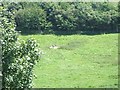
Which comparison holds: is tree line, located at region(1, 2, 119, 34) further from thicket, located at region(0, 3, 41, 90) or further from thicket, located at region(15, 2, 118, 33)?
thicket, located at region(0, 3, 41, 90)

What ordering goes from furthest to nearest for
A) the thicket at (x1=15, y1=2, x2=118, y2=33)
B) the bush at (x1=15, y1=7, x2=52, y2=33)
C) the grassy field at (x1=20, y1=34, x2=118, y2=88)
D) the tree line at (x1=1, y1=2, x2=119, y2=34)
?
the thicket at (x1=15, y1=2, x2=118, y2=33) < the tree line at (x1=1, y1=2, x2=119, y2=34) < the bush at (x1=15, y1=7, x2=52, y2=33) < the grassy field at (x1=20, y1=34, x2=118, y2=88)

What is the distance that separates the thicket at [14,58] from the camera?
13.6 meters

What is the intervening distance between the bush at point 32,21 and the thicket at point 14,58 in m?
43.8

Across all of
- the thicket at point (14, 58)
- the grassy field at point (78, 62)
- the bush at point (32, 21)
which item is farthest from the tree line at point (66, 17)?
the thicket at point (14, 58)

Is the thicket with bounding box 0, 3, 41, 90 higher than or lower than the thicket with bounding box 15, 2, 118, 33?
higher

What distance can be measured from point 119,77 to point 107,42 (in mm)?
17048

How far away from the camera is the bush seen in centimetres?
5903

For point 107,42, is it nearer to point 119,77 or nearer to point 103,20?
point 103,20

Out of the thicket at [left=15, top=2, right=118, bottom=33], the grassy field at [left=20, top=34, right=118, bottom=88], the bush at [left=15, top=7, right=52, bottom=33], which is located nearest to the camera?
the grassy field at [left=20, top=34, right=118, bottom=88]

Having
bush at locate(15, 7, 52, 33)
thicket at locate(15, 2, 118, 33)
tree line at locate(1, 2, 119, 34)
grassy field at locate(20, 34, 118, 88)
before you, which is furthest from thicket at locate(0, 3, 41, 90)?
thicket at locate(15, 2, 118, 33)

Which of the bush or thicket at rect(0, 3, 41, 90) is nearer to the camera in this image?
thicket at rect(0, 3, 41, 90)

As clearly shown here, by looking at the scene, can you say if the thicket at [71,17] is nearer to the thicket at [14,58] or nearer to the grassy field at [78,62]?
the grassy field at [78,62]

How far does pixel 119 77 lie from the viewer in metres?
34.1

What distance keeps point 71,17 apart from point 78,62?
21132 millimetres
